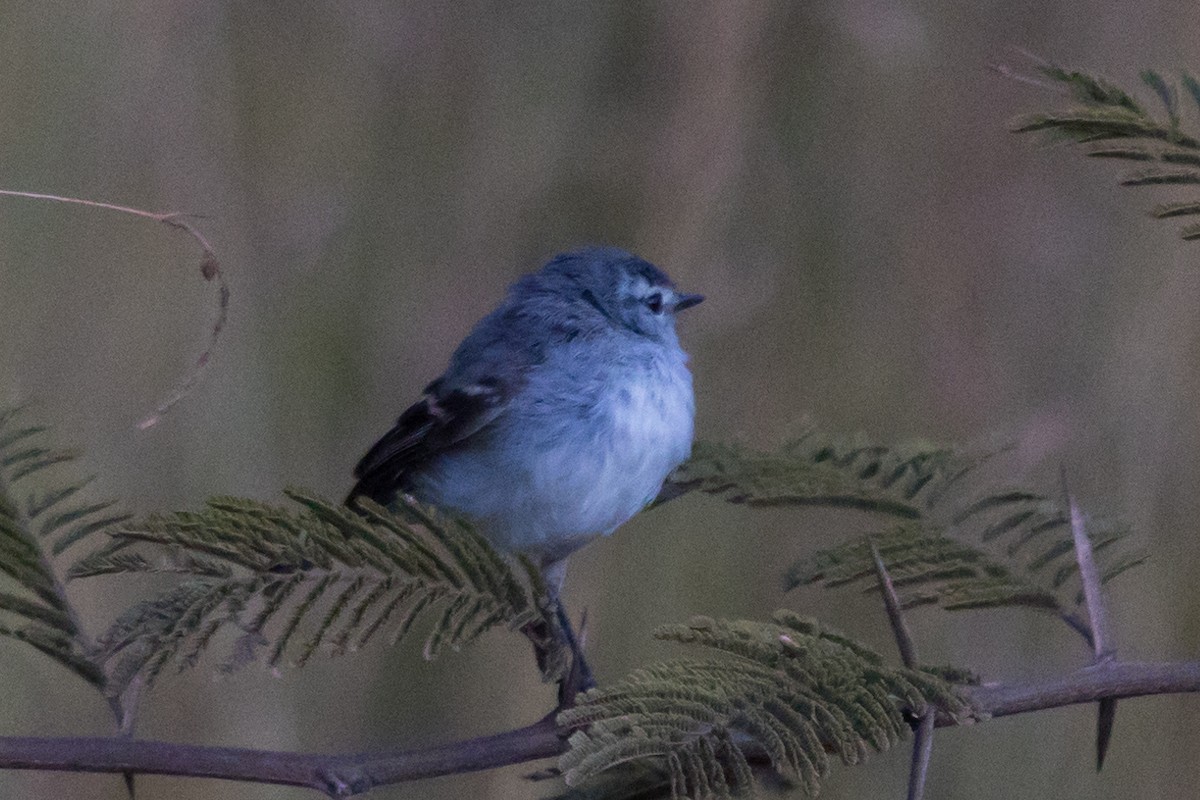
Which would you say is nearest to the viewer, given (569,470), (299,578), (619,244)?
(299,578)

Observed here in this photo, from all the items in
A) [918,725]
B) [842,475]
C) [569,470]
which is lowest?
[569,470]

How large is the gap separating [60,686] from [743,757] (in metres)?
2.08

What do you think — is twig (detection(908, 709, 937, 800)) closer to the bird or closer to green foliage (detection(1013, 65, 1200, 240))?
green foliage (detection(1013, 65, 1200, 240))

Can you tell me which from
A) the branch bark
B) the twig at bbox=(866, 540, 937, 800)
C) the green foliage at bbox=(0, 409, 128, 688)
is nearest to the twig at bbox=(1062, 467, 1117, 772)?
the branch bark

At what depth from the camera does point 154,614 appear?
3.79 feet

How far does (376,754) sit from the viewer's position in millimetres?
1110

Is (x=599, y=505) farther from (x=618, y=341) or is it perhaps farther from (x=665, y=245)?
(x=665, y=245)

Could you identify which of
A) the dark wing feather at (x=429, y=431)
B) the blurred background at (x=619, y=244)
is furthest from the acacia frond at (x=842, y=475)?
the blurred background at (x=619, y=244)

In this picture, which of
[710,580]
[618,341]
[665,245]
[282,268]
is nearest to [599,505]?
[618,341]

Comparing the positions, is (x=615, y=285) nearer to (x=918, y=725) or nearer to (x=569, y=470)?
(x=569, y=470)

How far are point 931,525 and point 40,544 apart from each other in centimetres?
93

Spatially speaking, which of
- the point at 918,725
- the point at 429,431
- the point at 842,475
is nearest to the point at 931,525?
the point at 842,475

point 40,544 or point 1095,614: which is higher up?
point 1095,614

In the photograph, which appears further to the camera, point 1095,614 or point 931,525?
point 931,525
